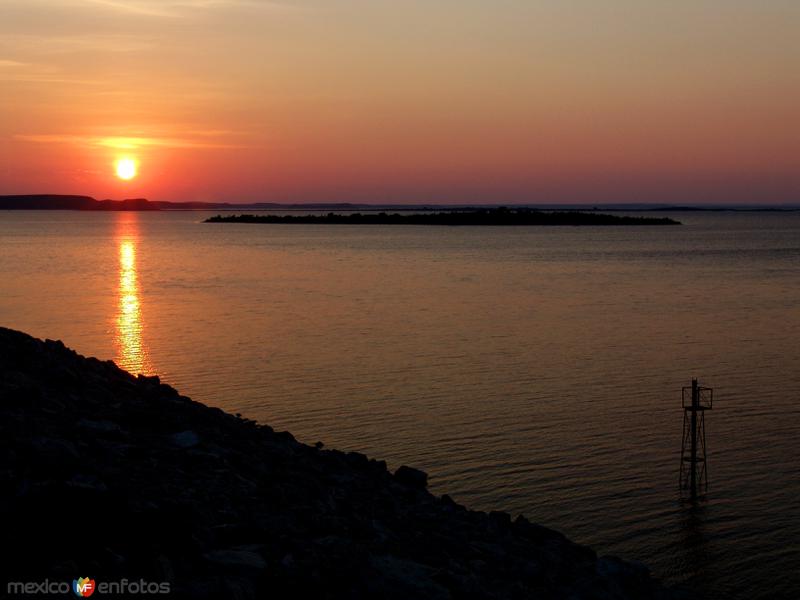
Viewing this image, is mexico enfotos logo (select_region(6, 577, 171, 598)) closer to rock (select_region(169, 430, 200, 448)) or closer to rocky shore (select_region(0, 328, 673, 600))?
rocky shore (select_region(0, 328, 673, 600))

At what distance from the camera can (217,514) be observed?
10.2 metres

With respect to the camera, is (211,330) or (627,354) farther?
(211,330)

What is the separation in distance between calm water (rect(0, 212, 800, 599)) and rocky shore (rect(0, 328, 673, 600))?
3787 millimetres

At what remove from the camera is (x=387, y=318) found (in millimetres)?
46594

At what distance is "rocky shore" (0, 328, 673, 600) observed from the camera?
862 cm

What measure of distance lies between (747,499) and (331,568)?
12.5 meters

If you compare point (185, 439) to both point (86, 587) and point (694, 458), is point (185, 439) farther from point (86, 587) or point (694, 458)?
point (694, 458)

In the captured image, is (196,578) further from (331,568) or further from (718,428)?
(718,428)

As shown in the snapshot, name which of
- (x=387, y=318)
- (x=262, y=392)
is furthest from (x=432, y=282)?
(x=262, y=392)

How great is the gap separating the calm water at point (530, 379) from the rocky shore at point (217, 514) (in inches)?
149

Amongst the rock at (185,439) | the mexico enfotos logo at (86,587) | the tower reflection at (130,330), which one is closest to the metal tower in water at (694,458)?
the rock at (185,439)

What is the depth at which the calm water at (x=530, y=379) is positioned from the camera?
17.8 meters

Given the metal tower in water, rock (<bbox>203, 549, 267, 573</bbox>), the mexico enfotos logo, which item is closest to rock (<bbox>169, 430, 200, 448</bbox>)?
rock (<bbox>203, 549, 267, 573</bbox>)

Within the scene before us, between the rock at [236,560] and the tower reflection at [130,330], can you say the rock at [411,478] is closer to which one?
the rock at [236,560]
